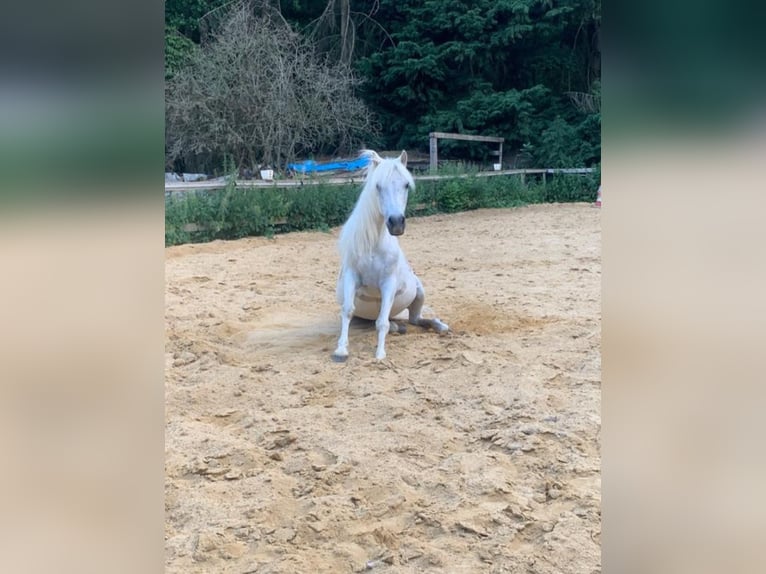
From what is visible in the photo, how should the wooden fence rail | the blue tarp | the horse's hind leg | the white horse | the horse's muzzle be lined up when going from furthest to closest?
the blue tarp
the wooden fence rail
the horse's hind leg
the white horse
the horse's muzzle

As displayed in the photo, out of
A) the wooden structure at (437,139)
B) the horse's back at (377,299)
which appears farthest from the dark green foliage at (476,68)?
the horse's back at (377,299)

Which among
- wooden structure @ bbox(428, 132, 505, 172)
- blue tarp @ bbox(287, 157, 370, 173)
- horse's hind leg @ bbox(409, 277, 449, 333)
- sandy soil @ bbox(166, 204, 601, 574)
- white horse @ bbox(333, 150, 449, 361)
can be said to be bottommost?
sandy soil @ bbox(166, 204, 601, 574)

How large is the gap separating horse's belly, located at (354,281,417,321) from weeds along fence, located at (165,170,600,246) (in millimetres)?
3057

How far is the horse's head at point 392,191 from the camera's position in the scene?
3.03 m

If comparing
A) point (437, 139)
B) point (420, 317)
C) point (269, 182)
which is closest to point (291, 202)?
point (269, 182)

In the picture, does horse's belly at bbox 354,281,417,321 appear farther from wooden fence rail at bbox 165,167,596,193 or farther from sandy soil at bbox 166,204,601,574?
wooden fence rail at bbox 165,167,596,193

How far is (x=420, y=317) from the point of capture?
3803 mm

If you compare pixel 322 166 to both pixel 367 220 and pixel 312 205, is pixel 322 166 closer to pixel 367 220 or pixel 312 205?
pixel 312 205

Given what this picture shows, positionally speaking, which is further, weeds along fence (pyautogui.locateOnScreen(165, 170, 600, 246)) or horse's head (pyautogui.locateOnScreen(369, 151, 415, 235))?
weeds along fence (pyautogui.locateOnScreen(165, 170, 600, 246))

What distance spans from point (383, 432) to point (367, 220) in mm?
1278

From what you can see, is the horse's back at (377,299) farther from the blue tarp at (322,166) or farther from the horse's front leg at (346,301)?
the blue tarp at (322,166)

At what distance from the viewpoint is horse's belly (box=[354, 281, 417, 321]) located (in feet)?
11.5

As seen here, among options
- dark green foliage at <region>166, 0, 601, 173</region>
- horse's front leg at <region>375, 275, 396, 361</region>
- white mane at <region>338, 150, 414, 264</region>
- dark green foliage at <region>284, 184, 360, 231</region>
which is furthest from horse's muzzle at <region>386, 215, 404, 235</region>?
dark green foliage at <region>166, 0, 601, 173</region>
